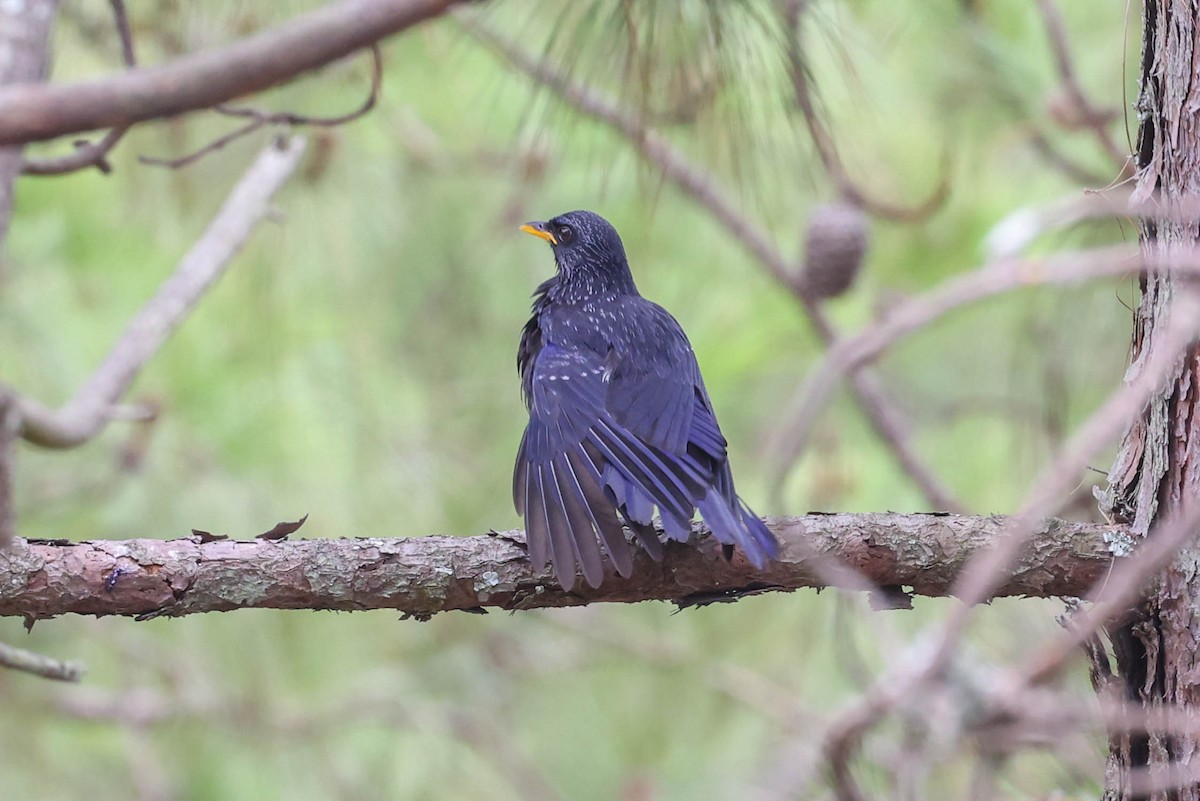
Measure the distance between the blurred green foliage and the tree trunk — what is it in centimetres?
73

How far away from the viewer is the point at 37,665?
1.71 meters

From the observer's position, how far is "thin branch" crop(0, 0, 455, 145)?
2.78ft

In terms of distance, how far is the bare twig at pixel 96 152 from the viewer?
199 cm

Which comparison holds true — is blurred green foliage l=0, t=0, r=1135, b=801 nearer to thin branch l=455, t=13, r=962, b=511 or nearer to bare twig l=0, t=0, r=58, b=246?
thin branch l=455, t=13, r=962, b=511

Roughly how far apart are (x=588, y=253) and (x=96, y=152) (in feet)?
3.60

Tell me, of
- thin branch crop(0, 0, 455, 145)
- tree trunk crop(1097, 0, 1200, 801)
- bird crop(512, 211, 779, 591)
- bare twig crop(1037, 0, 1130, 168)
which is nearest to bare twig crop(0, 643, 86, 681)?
bird crop(512, 211, 779, 591)

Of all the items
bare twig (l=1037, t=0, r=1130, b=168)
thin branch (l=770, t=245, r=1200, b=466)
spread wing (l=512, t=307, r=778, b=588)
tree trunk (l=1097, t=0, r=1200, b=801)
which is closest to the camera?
thin branch (l=770, t=245, r=1200, b=466)

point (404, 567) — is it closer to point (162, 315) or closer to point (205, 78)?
point (205, 78)

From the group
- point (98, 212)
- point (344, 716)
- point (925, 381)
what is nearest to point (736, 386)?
point (925, 381)

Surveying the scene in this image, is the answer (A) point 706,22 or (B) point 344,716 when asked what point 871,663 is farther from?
(A) point 706,22

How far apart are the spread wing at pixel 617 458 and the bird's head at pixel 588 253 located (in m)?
0.34

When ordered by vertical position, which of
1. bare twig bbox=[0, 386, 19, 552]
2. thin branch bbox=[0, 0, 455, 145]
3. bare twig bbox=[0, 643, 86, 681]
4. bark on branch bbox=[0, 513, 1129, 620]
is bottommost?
bare twig bbox=[0, 643, 86, 681]

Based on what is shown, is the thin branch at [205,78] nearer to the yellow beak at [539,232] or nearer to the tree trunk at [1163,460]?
the tree trunk at [1163,460]

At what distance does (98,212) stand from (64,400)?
0.65m
